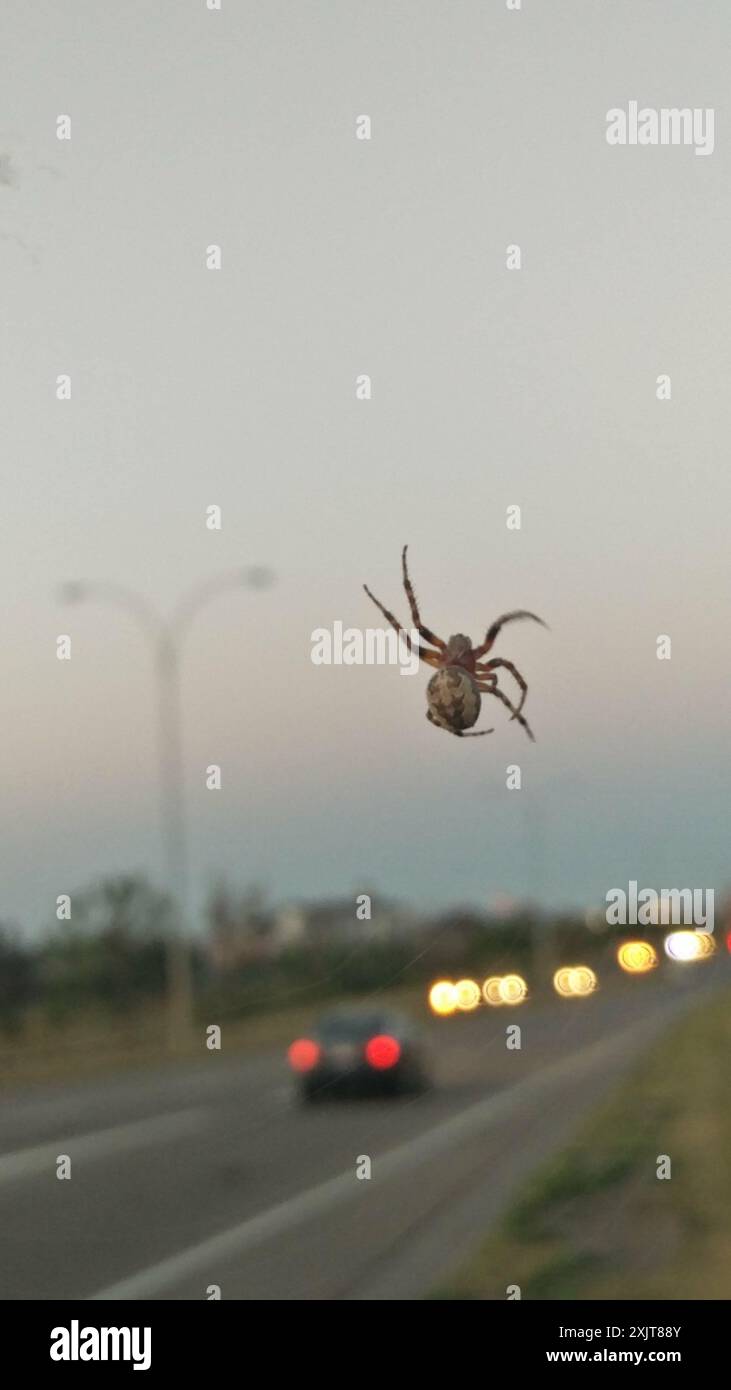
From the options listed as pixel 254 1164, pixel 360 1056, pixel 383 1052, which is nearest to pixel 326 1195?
pixel 254 1164

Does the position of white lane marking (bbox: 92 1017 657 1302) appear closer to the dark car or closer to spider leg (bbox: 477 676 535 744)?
the dark car

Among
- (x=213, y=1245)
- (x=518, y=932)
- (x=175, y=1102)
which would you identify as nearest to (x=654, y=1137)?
(x=213, y=1245)

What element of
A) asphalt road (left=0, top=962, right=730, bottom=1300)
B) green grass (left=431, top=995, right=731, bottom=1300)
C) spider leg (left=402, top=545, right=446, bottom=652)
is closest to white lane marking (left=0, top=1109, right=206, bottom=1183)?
asphalt road (left=0, top=962, right=730, bottom=1300)

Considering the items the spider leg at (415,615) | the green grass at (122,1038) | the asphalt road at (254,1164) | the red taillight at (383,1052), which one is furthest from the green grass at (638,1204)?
the spider leg at (415,615)

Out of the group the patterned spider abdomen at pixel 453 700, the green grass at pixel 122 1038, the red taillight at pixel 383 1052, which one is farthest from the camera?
the red taillight at pixel 383 1052

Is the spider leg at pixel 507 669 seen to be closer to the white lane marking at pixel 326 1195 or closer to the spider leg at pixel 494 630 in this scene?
the spider leg at pixel 494 630
